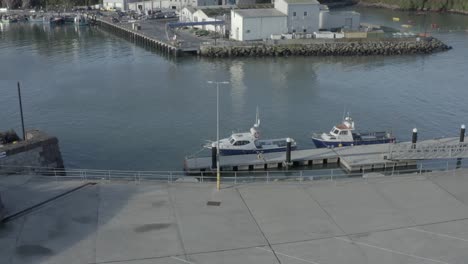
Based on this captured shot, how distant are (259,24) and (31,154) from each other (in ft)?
149

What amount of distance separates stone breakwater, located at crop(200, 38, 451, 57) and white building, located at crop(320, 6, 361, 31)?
690 cm

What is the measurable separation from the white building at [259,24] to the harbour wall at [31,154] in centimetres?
4227

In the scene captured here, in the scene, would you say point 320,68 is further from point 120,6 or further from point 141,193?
point 120,6

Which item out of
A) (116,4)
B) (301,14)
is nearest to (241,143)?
(301,14)

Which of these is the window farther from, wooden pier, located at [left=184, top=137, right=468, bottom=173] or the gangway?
the gangway

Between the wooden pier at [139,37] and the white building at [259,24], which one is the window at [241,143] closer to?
the wooden pier at [139,37]

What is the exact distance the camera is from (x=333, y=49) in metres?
68.5

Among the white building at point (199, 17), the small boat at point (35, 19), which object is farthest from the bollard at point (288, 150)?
the small boat at point (35, 19)

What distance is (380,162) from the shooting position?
112ft

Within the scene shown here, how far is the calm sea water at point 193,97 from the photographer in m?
38.7

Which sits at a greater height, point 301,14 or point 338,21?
point 301,14

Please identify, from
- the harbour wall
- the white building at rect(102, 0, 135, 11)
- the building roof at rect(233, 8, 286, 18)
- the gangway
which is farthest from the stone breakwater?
the white building at rect(102, 0, 135, 11)

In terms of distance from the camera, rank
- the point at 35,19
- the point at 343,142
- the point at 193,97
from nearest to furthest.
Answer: the point at 343,142 → the point at 193,97 → the point at 35,19

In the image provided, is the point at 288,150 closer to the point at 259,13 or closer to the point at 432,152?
the point at 432,152
